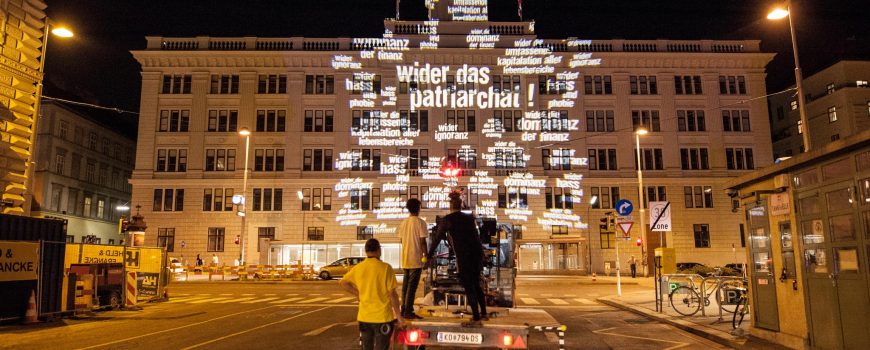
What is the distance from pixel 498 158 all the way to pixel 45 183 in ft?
134

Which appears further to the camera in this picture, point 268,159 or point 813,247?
point 268,159

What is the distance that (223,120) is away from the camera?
4881cm

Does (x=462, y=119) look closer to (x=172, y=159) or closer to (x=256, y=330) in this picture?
(x=172, y=159)

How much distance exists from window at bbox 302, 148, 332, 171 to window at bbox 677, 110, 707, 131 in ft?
101

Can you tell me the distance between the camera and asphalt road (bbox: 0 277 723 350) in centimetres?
1104

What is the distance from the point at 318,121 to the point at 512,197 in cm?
1802

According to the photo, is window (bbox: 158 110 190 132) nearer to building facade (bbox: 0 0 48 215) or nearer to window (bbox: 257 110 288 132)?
window (bbox: 257 110 288 132)

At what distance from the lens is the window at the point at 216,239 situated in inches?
1843

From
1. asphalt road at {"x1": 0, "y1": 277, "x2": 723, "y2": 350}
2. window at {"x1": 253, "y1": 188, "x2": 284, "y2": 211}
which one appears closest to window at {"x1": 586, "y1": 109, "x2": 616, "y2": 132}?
window at {"x1": 253, "y1": 188, "x2": 284, "y2": 211}

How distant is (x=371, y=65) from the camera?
48375 mm

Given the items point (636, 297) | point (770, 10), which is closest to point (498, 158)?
point (636, 297)

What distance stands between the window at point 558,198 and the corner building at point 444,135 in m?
0.10

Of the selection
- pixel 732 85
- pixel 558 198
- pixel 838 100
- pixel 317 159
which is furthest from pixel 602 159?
pixel 317 159

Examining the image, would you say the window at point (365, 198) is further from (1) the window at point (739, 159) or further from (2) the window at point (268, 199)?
(1) the window at point (739, 159)
